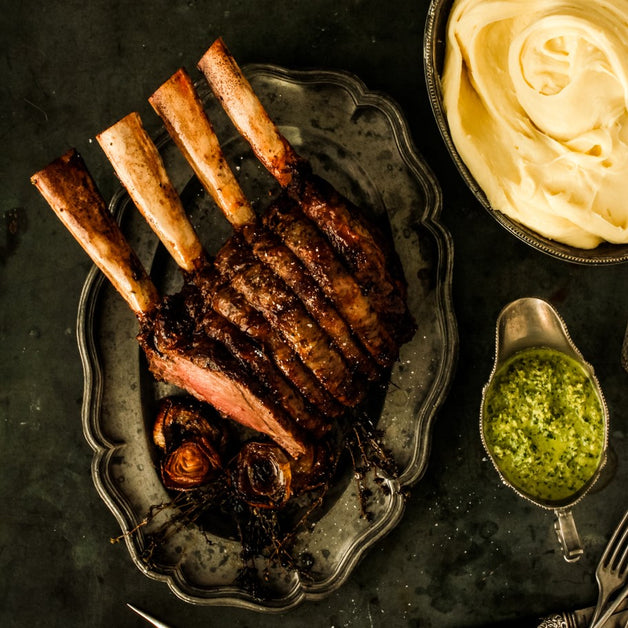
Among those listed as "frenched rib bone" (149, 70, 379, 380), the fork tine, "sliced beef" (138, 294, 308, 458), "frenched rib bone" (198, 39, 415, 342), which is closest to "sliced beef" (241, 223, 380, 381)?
"frenched rib bone" (149, 70, 379, 380)

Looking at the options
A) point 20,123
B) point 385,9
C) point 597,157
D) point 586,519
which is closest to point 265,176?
point 385,9

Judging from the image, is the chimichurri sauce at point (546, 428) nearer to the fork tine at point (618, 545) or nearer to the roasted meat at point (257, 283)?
the fork tine at point (618, 545)

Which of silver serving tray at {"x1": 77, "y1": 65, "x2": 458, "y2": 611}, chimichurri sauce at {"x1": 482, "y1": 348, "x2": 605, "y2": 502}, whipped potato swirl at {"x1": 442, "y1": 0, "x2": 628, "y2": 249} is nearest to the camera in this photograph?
whipped potato swirl at {"x1": 442, "y1": 0, "x2": 628, "y2": 249}

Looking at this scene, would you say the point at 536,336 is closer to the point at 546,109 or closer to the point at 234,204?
the point at 546,109

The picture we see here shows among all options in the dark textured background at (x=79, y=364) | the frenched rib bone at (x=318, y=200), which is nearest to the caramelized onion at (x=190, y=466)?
the dark textured background at (x=79, y=364)

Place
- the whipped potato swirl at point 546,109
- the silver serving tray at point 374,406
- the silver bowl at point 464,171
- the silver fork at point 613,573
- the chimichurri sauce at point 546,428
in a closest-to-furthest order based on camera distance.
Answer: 1. the whipped potato swirl at point 546,109
2. the silver bowl at point 464,171
3. the chimichurri sauce at point 546,428
4. the silver serving tray at point 374,406
5. the silver fork at point 613,573

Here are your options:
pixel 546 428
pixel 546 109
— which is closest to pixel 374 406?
pixel 546 428

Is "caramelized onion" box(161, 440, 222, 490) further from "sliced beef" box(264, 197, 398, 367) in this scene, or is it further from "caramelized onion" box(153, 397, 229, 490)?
"sliced beef" box(264, 197, 398, 367)
